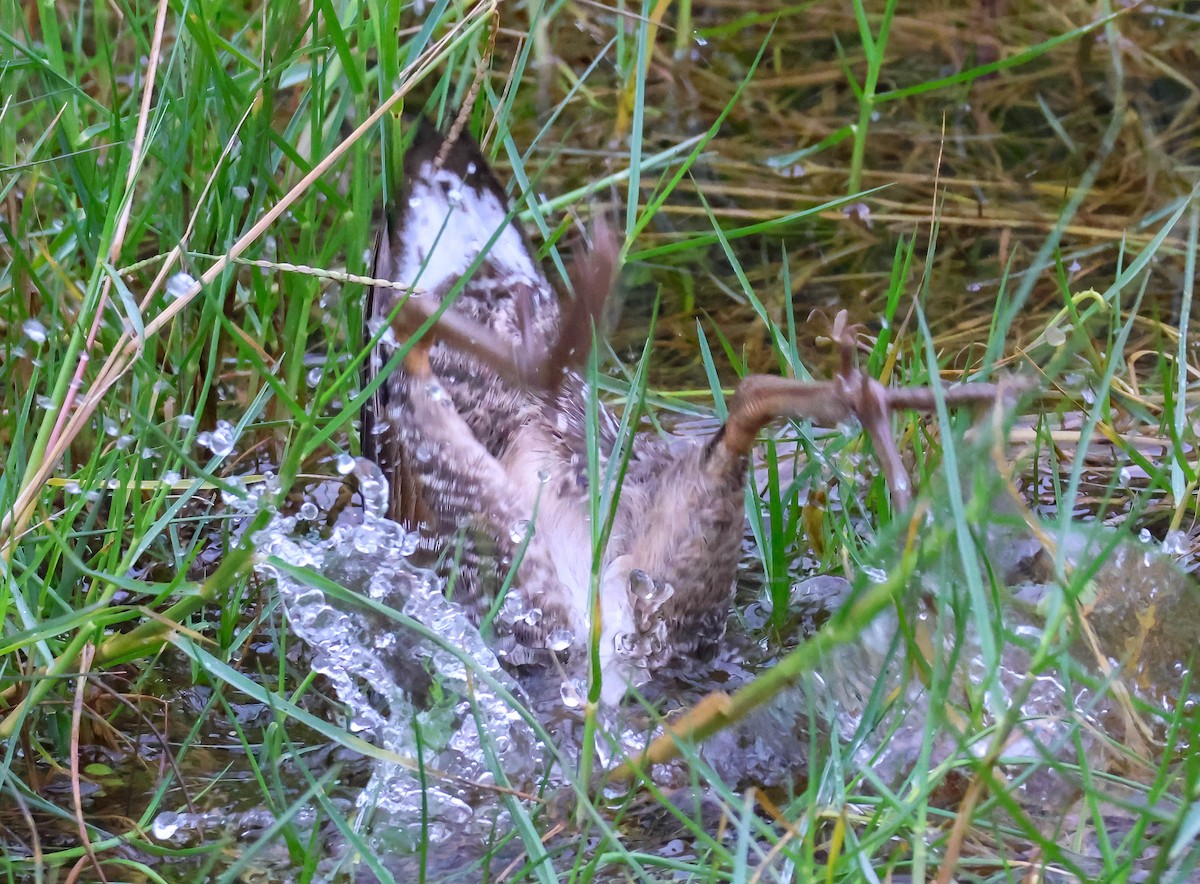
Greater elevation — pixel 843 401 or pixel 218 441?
pixel 843 401

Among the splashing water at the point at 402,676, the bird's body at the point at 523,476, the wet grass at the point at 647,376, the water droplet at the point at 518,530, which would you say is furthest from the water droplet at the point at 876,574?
the water droplet at the point at 518,530

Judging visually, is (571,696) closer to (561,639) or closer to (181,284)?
(561,639)

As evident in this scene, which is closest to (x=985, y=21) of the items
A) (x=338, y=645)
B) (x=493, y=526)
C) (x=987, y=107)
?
(x=987, y=107)

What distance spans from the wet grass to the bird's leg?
15 cm

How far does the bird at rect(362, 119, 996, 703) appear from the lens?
2.13 metres

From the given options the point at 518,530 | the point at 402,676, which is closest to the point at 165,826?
the point at 402,676

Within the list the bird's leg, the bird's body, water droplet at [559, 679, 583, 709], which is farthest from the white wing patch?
water droplet at [559, 679, 583, 709]

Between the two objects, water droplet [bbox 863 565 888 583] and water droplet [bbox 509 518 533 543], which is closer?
water droplet [bbox 863 565 888 583]

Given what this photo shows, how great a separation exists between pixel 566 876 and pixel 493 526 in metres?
0.72

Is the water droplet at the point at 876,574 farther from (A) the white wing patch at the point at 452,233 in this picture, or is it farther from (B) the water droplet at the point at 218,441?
(A) the white wing patch at the point at 452,233

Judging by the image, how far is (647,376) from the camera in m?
2.00

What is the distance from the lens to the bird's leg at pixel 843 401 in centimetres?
185

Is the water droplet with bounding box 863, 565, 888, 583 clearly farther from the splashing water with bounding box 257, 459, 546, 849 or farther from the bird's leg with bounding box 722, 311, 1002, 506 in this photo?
the splashing water with bounding box 257, 459, 546, 849

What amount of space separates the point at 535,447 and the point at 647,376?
1.82ft
